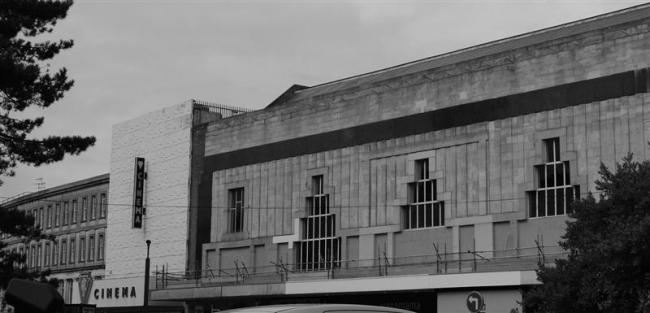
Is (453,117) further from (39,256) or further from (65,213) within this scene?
(39,256)

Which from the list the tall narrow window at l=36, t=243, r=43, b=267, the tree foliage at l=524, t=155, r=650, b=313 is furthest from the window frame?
the tree foliage at l=524, t=155, r=650, b=313

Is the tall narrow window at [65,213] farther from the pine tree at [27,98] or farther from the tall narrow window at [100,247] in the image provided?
the pine tree at [27,98]

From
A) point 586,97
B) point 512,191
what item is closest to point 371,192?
point 512,191

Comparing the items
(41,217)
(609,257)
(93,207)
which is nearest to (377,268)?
(609,257)

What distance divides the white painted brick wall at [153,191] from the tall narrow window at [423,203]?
1651cm

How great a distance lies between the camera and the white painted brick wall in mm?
58250

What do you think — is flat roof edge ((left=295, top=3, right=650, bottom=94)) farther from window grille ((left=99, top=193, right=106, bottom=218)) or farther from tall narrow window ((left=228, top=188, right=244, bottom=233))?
window grille ((left=99, top=193, right=106, bottom=218))

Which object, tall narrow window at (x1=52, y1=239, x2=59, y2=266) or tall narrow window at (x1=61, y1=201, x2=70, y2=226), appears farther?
tall narrow window at (x1=52, y1=239, x2=59, y2=266)

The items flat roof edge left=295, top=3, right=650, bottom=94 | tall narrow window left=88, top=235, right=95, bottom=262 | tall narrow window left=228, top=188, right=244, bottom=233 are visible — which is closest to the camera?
flat roof edge left=295, top=3, right=650, bottom=94

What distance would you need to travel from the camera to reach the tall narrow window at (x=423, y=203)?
4424 cm

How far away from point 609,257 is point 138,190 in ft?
140

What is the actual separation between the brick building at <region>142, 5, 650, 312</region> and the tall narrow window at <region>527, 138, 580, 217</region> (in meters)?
0.05

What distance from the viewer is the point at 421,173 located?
1789 inches

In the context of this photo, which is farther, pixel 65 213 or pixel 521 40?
pixel 65 213
